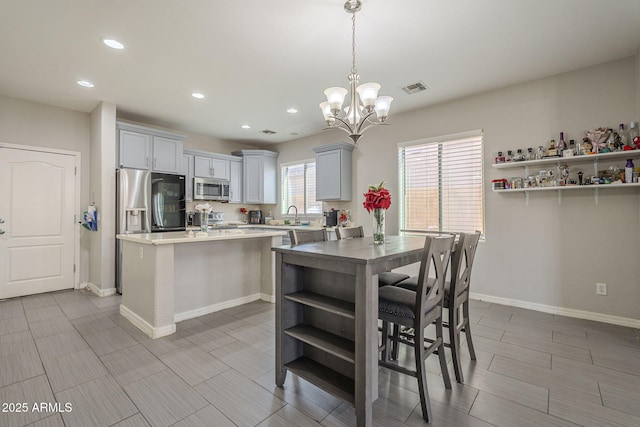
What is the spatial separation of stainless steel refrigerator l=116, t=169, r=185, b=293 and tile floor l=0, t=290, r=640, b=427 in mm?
1570

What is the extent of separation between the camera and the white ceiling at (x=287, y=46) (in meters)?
2.33

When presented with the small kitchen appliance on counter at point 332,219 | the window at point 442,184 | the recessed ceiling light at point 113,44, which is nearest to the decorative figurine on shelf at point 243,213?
the small kitchen appliance on counter at point 332,219

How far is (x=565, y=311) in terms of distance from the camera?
335 cm

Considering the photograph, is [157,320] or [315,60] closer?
[157,320]

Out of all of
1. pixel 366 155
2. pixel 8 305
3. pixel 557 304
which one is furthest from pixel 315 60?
pixel 8 305

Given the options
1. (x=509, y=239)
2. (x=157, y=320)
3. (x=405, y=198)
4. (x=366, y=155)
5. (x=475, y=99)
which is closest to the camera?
(x=157, y=320)

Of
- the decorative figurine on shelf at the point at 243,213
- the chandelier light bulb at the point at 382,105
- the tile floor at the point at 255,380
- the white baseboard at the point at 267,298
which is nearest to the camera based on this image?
the tile floor at the point at 255,380

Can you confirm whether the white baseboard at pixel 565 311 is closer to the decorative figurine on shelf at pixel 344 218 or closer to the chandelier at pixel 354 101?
the decorative figurine on shelf at pixel 344 218

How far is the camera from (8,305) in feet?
12.3

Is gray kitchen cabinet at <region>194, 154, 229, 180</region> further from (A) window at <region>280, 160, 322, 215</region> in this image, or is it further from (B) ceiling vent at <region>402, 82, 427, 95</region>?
(B) ceiling vent at <region>402, 82, 427, 95</region>

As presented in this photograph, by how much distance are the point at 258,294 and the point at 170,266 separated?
1.37 metres

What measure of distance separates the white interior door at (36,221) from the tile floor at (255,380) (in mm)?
1285

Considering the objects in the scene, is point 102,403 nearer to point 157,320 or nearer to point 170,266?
point 157,320

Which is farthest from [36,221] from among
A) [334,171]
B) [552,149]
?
[552,149]
